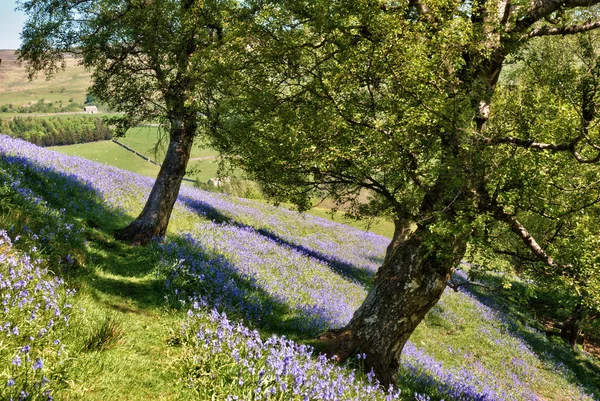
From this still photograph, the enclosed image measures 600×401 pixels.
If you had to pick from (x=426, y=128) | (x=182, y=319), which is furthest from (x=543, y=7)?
(x=182, y=319)

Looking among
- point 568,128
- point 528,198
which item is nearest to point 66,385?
point 528,198

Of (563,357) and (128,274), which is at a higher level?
(128,274)

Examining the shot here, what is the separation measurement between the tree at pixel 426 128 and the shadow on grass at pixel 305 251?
9.45m

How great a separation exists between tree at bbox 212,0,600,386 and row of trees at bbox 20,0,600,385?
1.5 inches

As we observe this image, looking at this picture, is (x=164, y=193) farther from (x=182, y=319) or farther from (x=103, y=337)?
(x=103, y=337)

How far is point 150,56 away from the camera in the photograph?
439 inches

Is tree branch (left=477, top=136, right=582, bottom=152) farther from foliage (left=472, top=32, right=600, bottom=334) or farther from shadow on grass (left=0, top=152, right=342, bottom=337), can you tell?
shadow on grass (left=0, top=152, right=342, bottom=337)

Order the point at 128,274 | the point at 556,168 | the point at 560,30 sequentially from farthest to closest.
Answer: the point at 128,274 → the point at 560,30 → the point at 556,168

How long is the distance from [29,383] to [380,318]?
6093 mm

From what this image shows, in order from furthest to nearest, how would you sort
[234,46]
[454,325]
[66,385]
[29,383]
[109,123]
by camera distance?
[454,325], [109,123], [234,46], [66,385], [29,383]

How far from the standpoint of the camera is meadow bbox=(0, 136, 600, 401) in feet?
14.9

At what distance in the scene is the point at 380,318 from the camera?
798cm

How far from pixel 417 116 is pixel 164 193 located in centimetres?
762

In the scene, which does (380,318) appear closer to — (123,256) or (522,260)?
(522,260)
